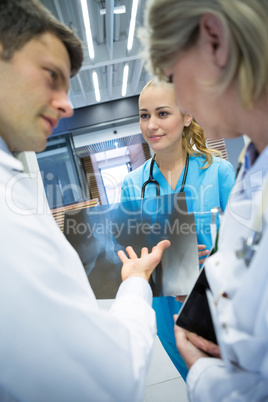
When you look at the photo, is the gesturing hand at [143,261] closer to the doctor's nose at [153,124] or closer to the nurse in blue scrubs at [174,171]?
the nurse in blue scrubs at [174,171]

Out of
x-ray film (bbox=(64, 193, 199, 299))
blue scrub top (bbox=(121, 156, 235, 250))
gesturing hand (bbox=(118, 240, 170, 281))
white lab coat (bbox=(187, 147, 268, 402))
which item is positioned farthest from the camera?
blue scrub top (bbox=(121, 156, 235, 250))

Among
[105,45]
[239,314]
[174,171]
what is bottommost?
[239,314]

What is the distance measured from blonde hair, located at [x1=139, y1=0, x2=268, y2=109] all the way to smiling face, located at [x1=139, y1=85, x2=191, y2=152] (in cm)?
92

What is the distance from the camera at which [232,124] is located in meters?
0.87

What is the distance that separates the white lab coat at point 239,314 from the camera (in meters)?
0.67

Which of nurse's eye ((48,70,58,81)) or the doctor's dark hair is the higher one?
the doctor's dark hair

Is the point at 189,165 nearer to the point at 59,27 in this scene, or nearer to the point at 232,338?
the point at 59,27

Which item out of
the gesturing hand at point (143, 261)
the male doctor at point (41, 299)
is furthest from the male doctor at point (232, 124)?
the gesturing hand at point (143, 261)

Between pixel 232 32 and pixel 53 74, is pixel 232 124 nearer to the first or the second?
pixel 232 32

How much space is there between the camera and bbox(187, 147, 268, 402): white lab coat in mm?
672

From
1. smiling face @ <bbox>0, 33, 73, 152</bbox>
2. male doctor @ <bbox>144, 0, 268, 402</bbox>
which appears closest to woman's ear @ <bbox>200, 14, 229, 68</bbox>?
male doctor @ <bbox>144, 0, 268, 402</bbox>

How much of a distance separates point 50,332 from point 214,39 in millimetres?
787

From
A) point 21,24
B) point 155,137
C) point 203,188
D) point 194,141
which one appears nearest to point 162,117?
point 155,137

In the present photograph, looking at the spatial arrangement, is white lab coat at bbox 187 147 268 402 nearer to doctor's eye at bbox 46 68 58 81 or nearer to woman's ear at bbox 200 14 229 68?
woman's ear at bbox 200 14 229 68
